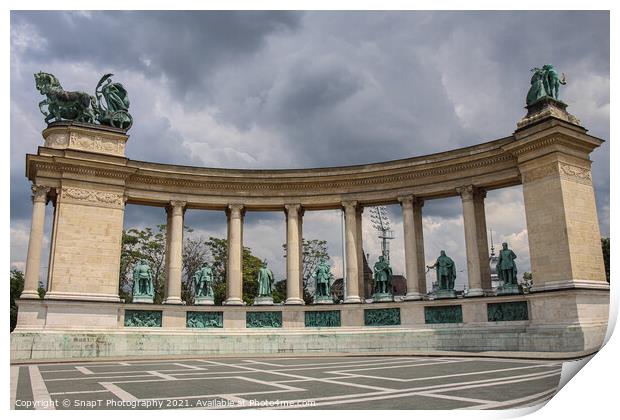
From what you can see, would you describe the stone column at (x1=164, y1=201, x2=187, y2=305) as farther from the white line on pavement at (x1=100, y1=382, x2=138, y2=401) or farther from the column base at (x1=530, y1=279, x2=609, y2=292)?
the column base at (x1=530, y1=279, x2=609, y2=292)

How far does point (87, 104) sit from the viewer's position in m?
41.4

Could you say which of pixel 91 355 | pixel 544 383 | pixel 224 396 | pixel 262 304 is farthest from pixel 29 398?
pixel 262 304

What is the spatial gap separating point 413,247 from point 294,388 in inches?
1054

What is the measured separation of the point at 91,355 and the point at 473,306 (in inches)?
1046

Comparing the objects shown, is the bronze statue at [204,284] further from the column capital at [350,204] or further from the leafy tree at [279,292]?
the leafy tree at [279,292]

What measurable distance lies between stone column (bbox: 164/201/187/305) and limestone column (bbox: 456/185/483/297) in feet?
72.5

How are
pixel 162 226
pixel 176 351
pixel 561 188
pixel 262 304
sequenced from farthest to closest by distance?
1. pixel 162 226
2. pixel 262 304
3. pixel 176 351
4. pixel 561 188

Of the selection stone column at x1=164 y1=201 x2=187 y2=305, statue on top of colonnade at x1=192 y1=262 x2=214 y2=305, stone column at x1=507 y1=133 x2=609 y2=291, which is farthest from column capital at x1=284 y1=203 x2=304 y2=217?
stone column at x1=507 y1=133 x2=609 y2=291

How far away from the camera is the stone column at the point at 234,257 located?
41.9 metres

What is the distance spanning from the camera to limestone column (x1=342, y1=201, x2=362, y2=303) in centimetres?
4178

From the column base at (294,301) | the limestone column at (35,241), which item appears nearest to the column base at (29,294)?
the limestone column at (35,241)

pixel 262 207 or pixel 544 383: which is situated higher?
pixel 262 207

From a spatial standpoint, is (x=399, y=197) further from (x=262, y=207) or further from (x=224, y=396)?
(x=224, y=396)

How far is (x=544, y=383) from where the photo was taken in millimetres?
16141
